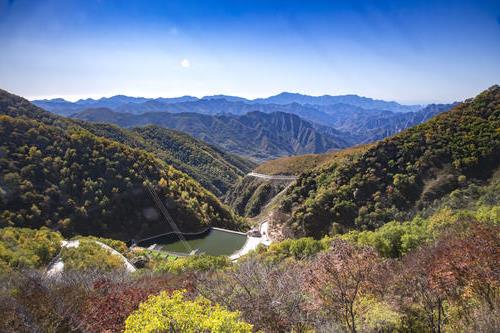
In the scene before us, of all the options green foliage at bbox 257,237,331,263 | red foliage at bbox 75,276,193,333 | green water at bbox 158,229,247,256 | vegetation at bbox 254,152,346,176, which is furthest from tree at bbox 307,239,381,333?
vegetation at bbox 254,152,346,176

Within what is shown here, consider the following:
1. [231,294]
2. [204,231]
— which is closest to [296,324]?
[231,294]

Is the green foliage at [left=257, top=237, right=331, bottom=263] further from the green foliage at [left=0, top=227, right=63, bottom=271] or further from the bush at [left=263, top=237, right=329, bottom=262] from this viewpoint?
the green foliage at [left=0, top=227, right=63, bottom=271]

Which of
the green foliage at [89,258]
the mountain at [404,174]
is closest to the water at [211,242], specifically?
the mountain at [404,174]

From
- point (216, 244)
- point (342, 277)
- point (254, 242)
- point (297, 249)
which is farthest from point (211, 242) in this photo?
point (342, 277)

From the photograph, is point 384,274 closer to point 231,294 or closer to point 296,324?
point 296,324

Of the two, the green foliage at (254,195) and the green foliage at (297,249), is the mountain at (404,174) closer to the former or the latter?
the green foliage at (297,249)

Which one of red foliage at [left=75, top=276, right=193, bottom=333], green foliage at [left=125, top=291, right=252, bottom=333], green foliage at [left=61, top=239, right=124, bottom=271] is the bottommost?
green foliage at [left=61, top=239, right=124, bottom=271]

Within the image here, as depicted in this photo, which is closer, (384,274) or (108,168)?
(384,274)
